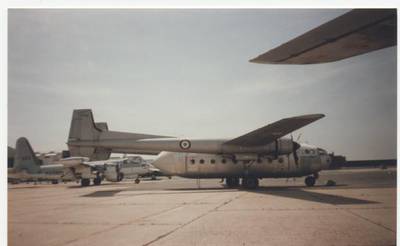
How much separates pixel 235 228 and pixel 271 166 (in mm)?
12684

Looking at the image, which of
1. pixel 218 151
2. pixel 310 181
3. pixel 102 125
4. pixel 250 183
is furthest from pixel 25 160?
pixel 310 181

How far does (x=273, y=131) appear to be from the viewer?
50.6ft

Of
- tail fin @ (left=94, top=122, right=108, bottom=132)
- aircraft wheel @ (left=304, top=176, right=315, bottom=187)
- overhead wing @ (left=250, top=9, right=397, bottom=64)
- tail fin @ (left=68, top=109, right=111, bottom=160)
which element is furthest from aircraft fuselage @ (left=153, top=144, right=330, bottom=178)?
overhead wing @ (left=250, top=9, right=397, bottom=64)

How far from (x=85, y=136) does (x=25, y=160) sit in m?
17.6

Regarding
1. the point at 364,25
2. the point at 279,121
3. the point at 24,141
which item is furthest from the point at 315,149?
the point at 24,141

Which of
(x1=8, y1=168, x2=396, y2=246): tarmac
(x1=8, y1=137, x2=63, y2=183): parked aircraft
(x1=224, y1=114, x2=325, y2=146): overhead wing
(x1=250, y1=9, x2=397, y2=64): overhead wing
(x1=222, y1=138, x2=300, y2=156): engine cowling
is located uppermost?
(x1=250, y1=9, x2=397, y2=64): overhead wing

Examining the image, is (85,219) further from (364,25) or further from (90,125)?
(90,125)

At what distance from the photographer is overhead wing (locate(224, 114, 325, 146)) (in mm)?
13859

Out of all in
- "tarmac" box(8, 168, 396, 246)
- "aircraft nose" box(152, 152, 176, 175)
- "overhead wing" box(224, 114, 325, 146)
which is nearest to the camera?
"tarmac" box(8, 168, 396, 246)

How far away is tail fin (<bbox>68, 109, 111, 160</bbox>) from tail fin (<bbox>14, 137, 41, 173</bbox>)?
16.4m

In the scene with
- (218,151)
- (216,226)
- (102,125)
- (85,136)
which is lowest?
(216,226)

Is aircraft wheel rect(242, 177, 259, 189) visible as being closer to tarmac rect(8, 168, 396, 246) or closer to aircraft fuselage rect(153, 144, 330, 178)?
aircraft fuselage rect(153, 144, 330, 178)

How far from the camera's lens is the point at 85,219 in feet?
25.4

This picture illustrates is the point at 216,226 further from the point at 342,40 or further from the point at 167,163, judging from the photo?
the point at 167,163
